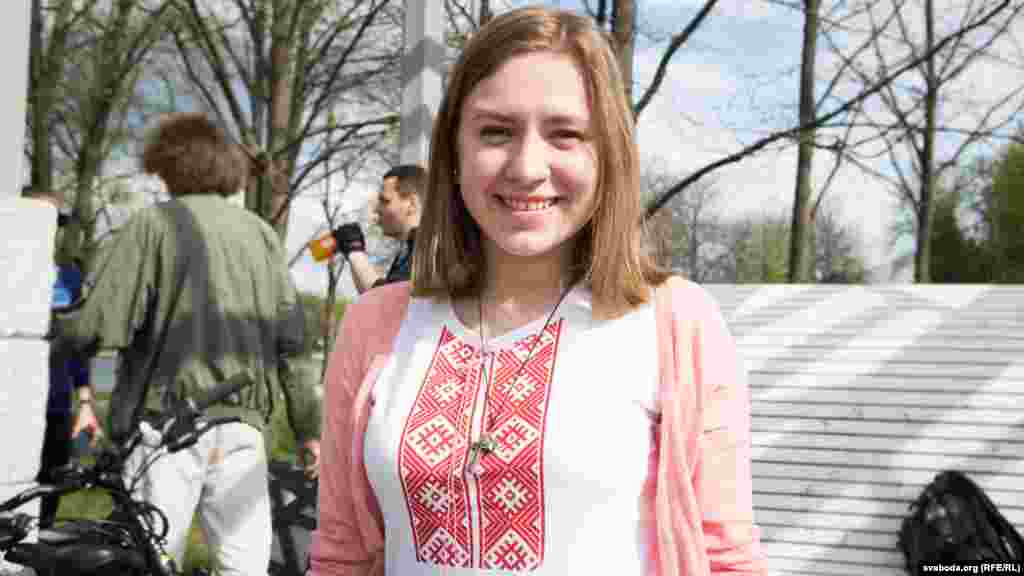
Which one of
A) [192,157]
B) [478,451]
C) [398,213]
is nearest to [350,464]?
[478,451]

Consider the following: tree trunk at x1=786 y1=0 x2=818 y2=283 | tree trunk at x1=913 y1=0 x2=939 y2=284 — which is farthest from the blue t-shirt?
tree trunk at x1=913 y1=0 x2=939 y2=284

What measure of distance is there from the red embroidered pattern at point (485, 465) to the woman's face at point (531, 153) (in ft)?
0.49

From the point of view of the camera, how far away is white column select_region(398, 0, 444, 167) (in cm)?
436

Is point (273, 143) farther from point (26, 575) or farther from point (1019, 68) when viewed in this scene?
point (26, 575)

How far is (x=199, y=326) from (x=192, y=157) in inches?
24.9

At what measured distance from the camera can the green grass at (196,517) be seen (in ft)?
20.8

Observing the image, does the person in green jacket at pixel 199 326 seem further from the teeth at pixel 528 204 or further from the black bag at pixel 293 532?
the teeth at pixel 528 204

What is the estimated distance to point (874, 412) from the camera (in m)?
4.90

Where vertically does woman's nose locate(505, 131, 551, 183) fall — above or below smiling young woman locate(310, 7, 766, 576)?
above

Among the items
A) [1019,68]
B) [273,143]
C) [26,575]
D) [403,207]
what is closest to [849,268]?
[1019,68]

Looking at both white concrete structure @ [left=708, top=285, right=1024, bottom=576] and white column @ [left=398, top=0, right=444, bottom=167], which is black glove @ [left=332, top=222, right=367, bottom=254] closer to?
white column @ [left=398, top=0, right=444, bottom=167]

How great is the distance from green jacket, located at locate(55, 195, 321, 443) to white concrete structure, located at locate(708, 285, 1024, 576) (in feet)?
8.61

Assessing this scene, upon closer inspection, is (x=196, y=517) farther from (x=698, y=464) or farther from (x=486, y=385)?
(x=698, y=464)

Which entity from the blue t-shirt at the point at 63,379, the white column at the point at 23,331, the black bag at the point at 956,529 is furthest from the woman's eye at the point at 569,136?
the blue t-shirt at the point at 63,379
